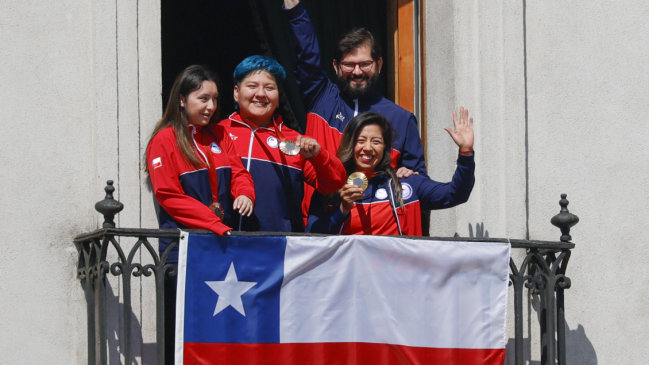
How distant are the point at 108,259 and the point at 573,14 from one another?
10.8ft

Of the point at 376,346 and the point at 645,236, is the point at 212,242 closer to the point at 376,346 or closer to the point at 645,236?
the point at 376,346

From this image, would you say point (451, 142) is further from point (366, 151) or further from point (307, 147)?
point (307, 147)

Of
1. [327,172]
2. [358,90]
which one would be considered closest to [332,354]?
[327,172]

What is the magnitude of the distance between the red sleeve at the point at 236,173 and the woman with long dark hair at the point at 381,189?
48cm

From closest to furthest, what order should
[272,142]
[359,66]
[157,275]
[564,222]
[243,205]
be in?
[157,275], [243,205], [564,222], [272,142], [359,66]

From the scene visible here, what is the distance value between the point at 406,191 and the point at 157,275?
1.49 metres

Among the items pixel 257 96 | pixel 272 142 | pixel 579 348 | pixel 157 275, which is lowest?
pixel 579 348

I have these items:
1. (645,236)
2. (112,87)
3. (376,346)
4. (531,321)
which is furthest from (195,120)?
(645,236)

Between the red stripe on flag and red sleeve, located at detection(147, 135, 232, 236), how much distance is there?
61 centimetres

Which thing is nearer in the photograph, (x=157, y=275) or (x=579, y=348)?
(x=157, y=275)

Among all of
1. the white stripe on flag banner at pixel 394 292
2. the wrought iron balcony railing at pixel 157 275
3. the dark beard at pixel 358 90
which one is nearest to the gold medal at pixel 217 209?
the wrought iron balcony railing at pixel 157 275

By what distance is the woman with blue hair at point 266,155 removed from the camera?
613 cm

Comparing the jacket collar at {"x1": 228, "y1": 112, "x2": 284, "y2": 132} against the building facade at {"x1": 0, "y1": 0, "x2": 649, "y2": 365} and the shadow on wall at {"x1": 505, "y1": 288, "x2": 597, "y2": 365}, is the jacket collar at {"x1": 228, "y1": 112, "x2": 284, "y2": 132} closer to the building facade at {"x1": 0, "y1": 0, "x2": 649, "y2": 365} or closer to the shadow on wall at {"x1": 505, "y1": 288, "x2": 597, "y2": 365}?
the building facade at {"x1": 0, "y1": 0, "x2": 649, "y2": 365}

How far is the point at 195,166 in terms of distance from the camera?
5.89 metres
